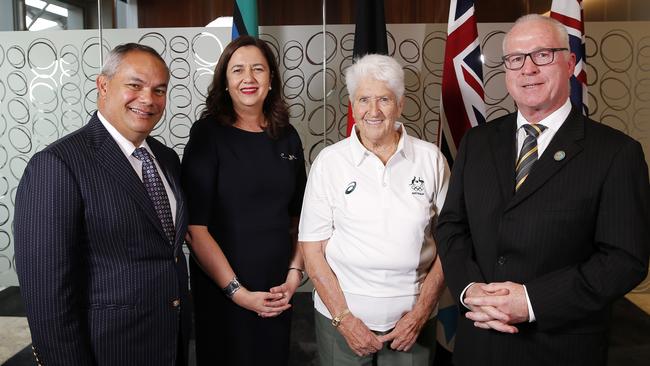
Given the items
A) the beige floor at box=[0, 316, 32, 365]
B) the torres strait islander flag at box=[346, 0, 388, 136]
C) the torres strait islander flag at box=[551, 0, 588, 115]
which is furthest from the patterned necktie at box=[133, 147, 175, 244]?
the beige floor at box=[0, 316, 32, 365]

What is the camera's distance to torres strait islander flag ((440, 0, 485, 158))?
2789 mm

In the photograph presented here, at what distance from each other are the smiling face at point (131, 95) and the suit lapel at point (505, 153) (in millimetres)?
1173

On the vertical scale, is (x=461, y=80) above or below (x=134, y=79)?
above

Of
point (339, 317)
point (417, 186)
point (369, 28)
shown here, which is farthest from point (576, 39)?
point (339, 317)

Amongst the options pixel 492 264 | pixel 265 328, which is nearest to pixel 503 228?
pixel 492 264

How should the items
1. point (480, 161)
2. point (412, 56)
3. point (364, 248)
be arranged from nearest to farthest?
point (480, 161), point (364, 248), point (412, 56)

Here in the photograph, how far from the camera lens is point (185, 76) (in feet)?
12.7

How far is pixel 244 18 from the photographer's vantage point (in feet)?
10.5

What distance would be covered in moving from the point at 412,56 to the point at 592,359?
2.72 metres

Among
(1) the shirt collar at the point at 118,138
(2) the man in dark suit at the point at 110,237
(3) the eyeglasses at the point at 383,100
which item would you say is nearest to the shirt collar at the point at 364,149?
(3) the eyeglasses at the point at 383,100

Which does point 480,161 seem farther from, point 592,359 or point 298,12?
point 298,12

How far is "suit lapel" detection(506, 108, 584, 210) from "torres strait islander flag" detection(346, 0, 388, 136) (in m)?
1.54

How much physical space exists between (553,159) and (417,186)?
1.79 ft

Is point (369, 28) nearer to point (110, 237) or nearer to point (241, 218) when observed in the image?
point (241, 218)
